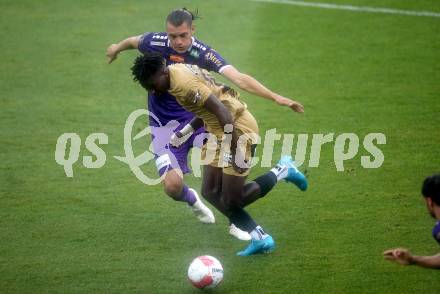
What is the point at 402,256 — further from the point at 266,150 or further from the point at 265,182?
the point at 266,150

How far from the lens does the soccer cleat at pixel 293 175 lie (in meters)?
8.13

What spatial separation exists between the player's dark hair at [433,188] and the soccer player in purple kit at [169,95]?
7.27ft

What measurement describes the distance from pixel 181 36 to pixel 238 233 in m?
2.03


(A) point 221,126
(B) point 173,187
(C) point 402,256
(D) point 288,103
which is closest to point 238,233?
(B) point 173,187

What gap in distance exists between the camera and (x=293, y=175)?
818 cm

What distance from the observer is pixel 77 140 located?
1007 cm

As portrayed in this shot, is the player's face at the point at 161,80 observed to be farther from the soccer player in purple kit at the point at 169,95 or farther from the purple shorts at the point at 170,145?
the purple shorts at the point at 170,145

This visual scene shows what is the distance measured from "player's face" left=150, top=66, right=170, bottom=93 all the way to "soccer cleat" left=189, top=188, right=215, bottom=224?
5.32 ft

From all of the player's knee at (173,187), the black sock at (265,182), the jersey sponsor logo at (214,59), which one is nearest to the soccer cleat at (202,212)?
the player's knee at (173,187)

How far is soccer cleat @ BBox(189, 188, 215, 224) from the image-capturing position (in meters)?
8.02

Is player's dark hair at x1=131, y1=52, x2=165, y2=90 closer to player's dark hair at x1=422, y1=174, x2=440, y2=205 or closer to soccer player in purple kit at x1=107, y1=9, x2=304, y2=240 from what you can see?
soccer player in purple kit at x1=107, y1=9, x2=304, y2=240

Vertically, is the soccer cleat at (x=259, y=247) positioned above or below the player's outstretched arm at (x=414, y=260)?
below

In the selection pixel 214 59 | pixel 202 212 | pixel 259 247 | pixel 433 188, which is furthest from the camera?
pixel 202 212

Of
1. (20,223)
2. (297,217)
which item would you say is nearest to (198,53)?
(297,217)
